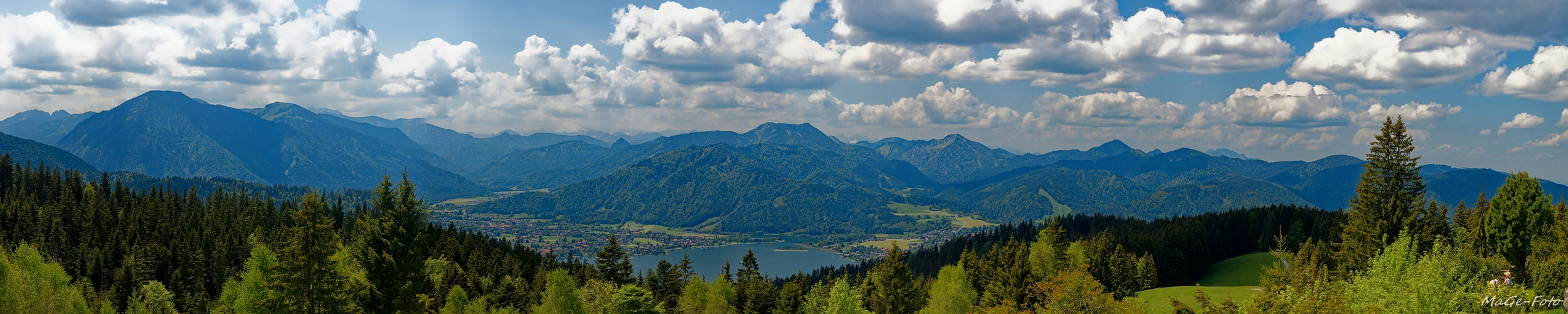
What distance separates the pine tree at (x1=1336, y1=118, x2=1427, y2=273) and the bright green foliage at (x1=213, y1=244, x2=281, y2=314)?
6030cm

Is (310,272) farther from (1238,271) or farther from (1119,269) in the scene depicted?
(1238,271)

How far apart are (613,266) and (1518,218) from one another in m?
63.5

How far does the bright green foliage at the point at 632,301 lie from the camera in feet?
177

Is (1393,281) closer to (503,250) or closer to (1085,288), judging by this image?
(1085,288)

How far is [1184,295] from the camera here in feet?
210

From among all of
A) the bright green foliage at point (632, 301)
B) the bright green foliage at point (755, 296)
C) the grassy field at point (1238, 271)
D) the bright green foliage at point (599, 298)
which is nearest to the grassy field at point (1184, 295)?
the grassy field at point (1238, 271)

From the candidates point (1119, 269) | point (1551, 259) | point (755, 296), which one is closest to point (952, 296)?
point (755, 296)

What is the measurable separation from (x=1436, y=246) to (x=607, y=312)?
1885 inches

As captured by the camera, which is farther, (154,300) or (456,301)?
(154,300)

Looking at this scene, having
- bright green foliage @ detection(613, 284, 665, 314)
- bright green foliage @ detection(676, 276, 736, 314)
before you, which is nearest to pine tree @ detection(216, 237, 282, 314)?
bright green foliage @ detection(613, 284, 665, 314)

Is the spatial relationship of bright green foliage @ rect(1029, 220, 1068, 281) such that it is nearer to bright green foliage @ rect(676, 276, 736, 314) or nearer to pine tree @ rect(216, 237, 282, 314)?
bright green foliage @ rect(676, 276, 736, 314)

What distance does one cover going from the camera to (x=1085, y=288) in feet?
101

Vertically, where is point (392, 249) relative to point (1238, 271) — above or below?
above

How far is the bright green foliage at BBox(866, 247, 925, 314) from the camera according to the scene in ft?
208
